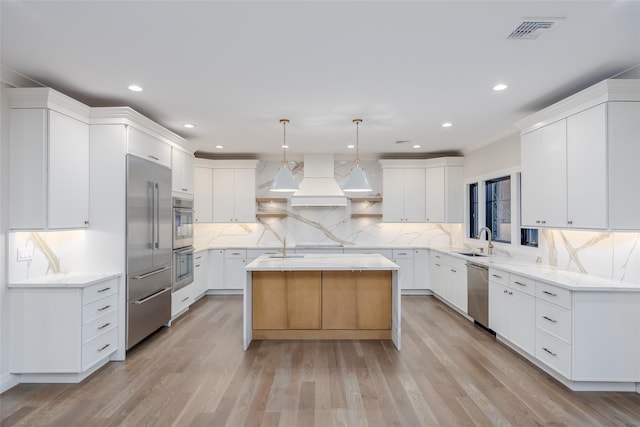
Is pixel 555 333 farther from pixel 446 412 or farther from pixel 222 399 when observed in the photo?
pixel 222 399

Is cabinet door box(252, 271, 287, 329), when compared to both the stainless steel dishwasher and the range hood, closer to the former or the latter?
the range hood

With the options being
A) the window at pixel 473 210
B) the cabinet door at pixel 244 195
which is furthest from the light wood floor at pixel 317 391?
the cabinet door at pixel 244 195

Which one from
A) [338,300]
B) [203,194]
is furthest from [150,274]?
[203,194]

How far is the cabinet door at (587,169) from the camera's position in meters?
2.77

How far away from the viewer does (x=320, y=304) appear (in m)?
3.93

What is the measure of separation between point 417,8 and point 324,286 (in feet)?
9.63

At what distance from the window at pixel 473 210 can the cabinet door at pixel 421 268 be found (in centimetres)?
86

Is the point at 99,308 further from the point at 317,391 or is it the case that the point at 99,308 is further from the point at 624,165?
the point at 624,165

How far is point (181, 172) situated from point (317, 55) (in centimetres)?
303

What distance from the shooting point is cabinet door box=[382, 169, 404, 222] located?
6250 millimetres

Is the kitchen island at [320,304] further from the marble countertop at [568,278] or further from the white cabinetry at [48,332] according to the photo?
the white cabinetry at [48,332]

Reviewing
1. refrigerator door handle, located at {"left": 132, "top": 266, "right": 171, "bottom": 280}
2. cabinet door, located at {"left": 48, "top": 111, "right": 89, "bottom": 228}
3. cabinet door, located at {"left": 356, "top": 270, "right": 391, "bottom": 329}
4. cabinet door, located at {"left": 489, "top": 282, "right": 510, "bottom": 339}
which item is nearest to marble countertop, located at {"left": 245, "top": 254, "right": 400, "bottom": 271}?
cabinet door, located at {"left": 356, "top": 270, "right": 391, "bottom": 329}

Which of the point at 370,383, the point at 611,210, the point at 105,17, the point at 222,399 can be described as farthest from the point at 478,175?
the point at 105,17

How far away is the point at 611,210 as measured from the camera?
8.89ft
